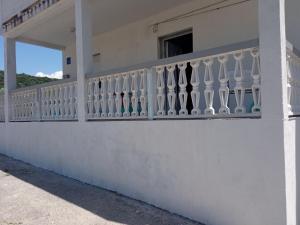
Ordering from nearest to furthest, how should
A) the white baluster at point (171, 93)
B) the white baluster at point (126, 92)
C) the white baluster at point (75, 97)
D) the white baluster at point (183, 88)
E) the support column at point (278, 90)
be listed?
the support column at point (278, 90) → the white baluster at point (183, 88) → the white baluster at point (171, 93) → the white baluster at point (126, 92) → the white baluster at point (75, 97)

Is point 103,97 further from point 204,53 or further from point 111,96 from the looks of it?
point 204,53

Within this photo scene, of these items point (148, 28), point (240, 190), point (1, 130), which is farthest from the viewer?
point (1, 130)

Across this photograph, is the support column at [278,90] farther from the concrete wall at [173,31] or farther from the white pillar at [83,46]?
the white pillar at [83,46]

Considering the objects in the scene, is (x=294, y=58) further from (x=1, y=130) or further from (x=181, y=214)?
(x=1, y=130)

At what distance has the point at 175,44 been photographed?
920cm

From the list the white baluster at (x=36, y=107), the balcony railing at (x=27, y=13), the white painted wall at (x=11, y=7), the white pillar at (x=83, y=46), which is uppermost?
the white painted wall at (x=11, y=7)

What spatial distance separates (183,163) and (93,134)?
258 cm

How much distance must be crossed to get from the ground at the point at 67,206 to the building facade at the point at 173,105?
0.88 ft

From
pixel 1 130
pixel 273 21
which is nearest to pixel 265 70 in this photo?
pixel 273 21

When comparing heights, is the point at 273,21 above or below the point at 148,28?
below

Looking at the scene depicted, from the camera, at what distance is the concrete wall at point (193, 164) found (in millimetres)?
4160

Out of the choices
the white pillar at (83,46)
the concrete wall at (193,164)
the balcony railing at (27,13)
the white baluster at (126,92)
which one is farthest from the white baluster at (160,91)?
the balcony railing at (27,13)

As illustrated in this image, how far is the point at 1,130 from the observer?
12.0m

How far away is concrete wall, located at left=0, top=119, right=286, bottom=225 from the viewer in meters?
4.16
